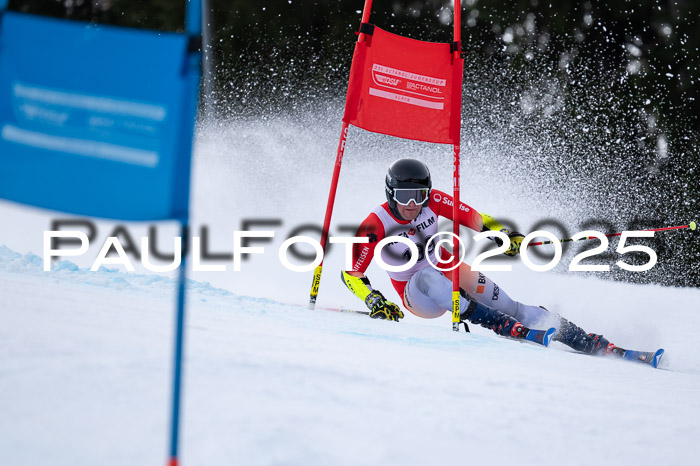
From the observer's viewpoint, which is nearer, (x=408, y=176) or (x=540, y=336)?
(x=540, y=336)

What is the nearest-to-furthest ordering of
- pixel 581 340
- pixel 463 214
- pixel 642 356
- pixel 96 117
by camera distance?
pixel 96 117 < pixel 642 356 < pixel 581 340 < pixel 463 214

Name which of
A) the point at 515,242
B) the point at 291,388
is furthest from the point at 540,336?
the point at 291,388

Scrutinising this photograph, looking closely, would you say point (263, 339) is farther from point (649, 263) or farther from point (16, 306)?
point (649, 263)

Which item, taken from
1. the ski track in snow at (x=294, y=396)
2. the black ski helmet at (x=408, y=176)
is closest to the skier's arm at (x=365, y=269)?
the black ski helmet at (x=408, y=176)

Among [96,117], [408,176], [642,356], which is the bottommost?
[642,356]

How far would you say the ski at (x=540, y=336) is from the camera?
4657 mm

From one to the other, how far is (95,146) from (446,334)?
303 cm

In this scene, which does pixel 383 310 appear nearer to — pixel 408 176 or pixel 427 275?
A: pixel 427 275

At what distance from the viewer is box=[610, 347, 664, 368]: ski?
4637mm

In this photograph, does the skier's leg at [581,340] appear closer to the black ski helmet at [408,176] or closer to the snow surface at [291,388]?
the snow surface at [291,388]

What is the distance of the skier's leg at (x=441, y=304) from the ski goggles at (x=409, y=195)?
1.95ft

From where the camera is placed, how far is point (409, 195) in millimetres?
5000

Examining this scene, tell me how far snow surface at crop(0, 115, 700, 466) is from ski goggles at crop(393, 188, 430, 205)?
91 centimetres

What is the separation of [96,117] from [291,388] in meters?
1.18
